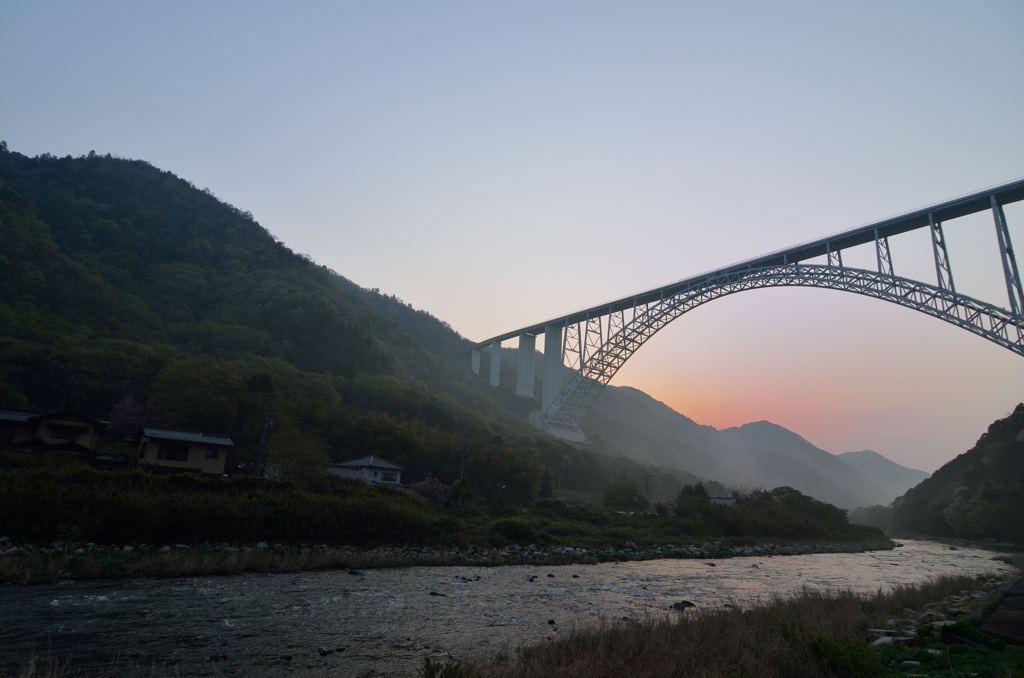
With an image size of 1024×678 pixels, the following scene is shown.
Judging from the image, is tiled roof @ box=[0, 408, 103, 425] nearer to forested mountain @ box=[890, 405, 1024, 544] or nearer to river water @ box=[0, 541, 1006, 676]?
river water @ box=[0, 541, 1006, 676]

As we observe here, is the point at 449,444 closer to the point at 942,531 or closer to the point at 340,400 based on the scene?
the point at 340,400

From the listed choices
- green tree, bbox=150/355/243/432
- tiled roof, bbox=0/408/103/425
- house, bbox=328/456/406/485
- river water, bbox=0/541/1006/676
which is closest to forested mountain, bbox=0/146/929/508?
green tree, bbox=150/355/243/432

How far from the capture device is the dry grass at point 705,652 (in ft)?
21.4

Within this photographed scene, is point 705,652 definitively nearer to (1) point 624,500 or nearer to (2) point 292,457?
(2) point 292,457

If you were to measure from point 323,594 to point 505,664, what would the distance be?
7667 mm

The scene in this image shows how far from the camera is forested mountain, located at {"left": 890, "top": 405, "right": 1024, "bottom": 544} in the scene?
4653 centimetres

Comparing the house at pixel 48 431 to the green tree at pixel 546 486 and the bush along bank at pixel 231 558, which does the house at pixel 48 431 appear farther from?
the green tree at pixel 546 486

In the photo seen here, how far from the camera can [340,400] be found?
48.1m

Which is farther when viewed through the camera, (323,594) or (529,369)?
(529,369)

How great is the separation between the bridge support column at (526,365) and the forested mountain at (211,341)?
4.58 meters

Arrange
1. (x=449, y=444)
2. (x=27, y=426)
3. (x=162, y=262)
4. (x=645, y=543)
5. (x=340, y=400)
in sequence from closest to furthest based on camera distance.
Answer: (x=27, y=426) → (x=645, y=543) → (x=449, y=444) → (x=340, y=400) → (x=162, y=262)

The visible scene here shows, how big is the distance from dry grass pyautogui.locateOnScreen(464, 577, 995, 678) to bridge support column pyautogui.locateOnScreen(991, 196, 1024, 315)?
2000 cm

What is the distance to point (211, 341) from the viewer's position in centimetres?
5641

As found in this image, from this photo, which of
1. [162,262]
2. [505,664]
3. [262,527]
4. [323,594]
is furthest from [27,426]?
[162,262]
